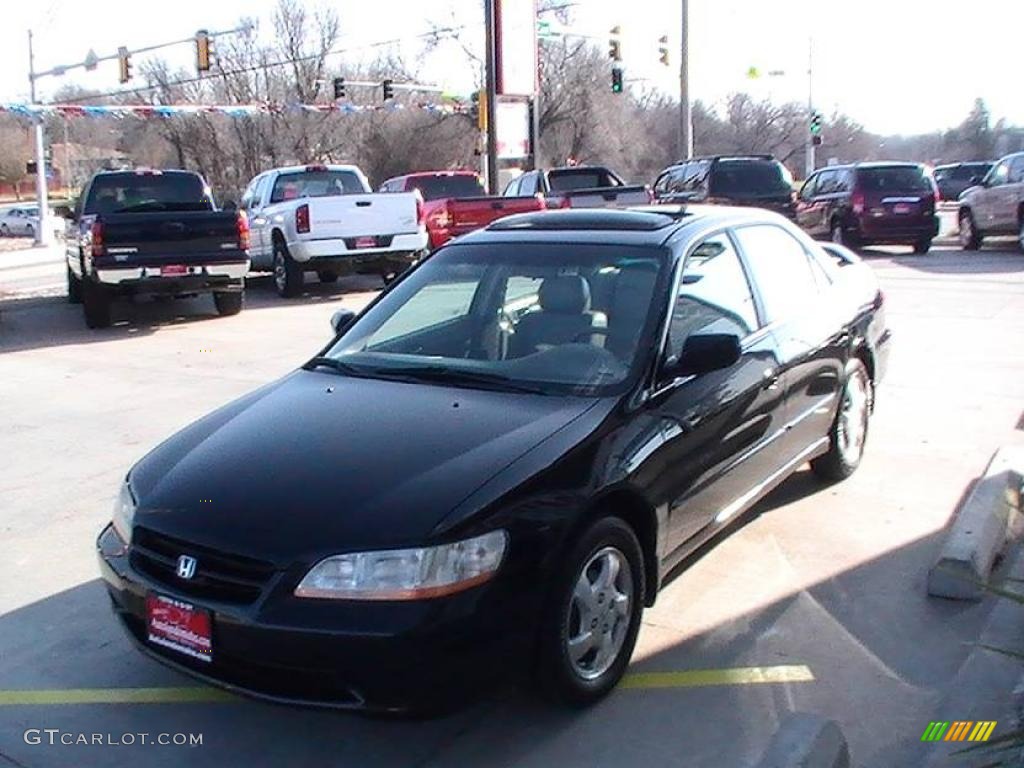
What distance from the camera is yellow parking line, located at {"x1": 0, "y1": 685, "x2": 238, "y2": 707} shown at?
13.5ft

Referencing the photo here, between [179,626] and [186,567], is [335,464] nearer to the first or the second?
[186,567]

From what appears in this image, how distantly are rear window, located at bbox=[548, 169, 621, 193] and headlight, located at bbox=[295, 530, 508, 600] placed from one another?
18831 millimetres

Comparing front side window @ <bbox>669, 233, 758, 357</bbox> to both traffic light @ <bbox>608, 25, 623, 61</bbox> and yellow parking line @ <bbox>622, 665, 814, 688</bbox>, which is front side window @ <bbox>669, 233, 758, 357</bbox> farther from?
traffic light @ <bbox>608, 25, 623, 61</bbox>

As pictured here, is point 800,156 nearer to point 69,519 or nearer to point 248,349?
point 248,349

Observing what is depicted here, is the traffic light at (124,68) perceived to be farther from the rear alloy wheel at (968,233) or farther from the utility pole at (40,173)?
the rear alloy wheel at (968,233)

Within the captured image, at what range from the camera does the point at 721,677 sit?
4191 millimetres

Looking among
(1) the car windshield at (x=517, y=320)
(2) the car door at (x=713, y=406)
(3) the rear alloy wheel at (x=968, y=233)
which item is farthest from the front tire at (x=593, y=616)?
(3) the rear alloy wheel at (x=968, y=233)

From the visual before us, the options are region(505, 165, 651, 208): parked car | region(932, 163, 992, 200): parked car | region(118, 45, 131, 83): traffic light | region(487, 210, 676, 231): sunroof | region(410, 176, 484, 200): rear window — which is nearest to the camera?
region(487, 210, 676, 231): sunroof

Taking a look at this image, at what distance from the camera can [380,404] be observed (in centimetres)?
435

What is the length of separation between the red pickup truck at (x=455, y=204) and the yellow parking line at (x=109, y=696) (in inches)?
443

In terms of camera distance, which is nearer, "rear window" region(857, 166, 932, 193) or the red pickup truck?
the red pickup truck

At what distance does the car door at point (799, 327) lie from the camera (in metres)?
5.47

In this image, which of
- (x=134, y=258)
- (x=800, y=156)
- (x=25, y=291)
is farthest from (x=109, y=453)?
(x=800, y=156)

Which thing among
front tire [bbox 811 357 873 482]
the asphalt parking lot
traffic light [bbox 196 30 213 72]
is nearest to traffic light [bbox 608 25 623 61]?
traffic light [bbox 196 30 213 72]
